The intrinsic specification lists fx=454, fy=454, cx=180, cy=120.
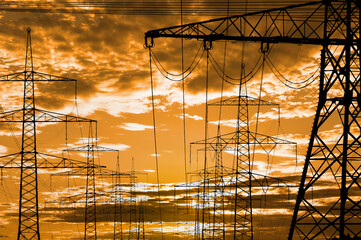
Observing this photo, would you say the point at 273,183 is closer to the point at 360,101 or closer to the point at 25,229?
the point at 360,101

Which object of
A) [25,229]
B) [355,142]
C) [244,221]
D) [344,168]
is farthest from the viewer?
[244,221]

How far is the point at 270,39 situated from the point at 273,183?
50.5 ft

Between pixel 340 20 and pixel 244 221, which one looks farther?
pixel 244 221

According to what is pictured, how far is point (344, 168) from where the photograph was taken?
19828 mm

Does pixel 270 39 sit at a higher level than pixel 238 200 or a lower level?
higher

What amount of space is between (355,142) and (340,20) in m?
5.78

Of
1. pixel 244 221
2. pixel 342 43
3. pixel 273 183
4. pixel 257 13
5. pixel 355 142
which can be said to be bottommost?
pixel 244 221

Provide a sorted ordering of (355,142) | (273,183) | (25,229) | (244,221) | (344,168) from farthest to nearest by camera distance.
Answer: (244,221)
(273,183)
(25,229)
(355,142)
(344,168)

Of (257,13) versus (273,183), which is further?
(273,183)

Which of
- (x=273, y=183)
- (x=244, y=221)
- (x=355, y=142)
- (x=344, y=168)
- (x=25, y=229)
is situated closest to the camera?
(x=344, y=168)

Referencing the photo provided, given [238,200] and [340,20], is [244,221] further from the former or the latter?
[340,20]

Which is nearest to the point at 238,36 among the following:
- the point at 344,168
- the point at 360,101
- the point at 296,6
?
the point at 296,6

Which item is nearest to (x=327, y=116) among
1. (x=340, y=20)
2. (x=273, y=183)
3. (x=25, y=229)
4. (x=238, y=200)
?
(x=340, y=20)

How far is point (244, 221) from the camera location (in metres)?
38.9
